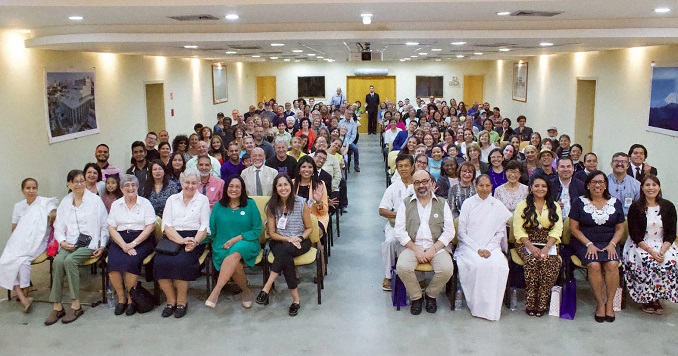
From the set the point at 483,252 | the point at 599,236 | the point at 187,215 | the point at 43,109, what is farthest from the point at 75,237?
the point at 599,236

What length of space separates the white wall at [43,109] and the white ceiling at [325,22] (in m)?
0.56

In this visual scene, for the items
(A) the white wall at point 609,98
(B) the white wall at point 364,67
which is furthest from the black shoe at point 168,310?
(B) the white wall at point 364,67

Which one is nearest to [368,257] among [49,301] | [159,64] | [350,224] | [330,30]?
[350,224]

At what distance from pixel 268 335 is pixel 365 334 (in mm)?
829

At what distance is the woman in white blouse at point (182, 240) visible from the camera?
18.5ft

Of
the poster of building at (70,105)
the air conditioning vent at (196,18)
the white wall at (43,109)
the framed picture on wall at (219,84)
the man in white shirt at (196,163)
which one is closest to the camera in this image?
the air conditioning vent at (196,18)

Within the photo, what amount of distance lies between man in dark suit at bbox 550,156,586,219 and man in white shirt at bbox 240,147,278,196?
318 centimetres

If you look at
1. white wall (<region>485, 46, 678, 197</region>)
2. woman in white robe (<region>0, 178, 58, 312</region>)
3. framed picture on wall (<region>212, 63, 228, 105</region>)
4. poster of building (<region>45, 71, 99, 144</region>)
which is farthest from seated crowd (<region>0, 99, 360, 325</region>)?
framed picture on wall (<region>212, 63, 228, 105</region>)

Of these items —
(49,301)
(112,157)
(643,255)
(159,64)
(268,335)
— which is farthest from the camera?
(159,64)

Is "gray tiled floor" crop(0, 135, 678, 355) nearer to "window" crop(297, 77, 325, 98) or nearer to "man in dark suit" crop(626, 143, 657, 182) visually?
"man in dark suit" crop(626, 143, 657, 182)

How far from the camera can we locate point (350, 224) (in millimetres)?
8820

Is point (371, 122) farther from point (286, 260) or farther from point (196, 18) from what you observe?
point (286, 260)

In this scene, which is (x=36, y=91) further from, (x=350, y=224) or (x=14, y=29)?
(x=350, y=224)

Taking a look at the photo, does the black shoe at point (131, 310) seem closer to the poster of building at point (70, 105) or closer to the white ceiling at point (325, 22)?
the white ceiling at point (325, 22)
